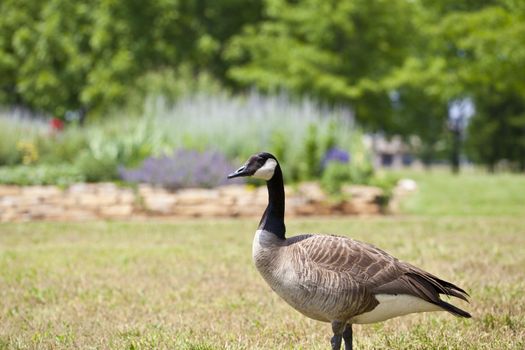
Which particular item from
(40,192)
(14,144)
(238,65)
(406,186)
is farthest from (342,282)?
(238,65)

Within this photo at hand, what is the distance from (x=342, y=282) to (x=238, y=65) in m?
25.5

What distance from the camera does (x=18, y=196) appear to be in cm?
1200

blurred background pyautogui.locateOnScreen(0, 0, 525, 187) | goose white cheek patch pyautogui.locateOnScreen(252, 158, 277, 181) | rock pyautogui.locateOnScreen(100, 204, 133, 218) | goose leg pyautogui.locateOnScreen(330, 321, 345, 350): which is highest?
blurred background pyautogui.locateOnScreen(0, 0, 525, 187)

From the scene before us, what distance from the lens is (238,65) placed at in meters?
28.4

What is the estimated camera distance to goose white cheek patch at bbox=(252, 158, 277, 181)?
385 cm

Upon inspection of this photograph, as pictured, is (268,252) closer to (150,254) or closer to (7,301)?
(7,301)

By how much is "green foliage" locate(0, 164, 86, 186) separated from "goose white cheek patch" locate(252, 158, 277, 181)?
30.0ft

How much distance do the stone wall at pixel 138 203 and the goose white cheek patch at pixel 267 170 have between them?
8173 millimetres

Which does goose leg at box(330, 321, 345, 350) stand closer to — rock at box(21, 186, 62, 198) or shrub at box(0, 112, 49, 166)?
rock at box(21, 186, 62, 198)

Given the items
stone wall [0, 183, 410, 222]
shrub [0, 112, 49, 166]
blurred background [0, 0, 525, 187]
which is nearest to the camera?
stone wall [0, 183, 410, 222]

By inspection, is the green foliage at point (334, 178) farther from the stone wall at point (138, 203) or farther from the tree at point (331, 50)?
the tree at point (331, 50)

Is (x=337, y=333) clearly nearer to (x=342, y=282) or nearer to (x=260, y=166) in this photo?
(x=342, y=282)

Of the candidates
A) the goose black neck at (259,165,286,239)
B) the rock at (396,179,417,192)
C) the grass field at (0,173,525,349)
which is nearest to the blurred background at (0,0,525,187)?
the rock at (396,179,417,192)

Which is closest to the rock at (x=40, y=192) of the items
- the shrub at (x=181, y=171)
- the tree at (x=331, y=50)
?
the shrub at (x=181, y=171)
